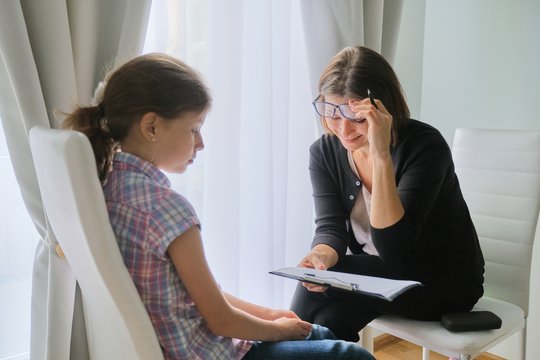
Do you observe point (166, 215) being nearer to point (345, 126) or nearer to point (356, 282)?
point (356, 282)

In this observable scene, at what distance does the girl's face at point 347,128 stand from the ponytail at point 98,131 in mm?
613

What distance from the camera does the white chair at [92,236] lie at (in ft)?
2.21

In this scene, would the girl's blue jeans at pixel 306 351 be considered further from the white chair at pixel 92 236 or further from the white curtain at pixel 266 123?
the white curtain at pixel 266 123

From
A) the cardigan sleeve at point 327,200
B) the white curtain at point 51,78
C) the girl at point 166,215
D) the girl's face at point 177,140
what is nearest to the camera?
the girl at point 166,215

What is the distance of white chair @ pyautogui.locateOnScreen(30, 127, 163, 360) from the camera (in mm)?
673

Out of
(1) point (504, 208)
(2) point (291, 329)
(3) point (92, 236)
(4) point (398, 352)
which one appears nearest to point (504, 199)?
(1) point (504, 208)

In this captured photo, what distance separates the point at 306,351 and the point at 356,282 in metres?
0.23

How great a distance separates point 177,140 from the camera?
0.95m

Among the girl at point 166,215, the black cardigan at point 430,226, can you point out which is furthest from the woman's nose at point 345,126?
the girl at point 166,215

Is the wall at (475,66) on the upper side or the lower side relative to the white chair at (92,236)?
upper

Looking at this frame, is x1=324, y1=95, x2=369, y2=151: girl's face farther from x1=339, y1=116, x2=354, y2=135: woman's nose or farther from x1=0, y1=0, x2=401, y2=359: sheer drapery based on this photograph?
x1=0, y1=0, x2=401, y2=359: sheer drapery

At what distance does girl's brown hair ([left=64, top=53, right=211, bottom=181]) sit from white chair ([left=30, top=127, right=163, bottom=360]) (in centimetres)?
15

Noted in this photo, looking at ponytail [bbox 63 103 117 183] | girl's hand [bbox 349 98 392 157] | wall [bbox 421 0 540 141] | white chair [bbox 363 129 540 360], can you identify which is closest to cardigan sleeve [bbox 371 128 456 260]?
girl's hand [bbox 349 98 392 157]

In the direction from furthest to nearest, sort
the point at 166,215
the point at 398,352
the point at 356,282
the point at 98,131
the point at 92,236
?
the point at 398,352, the point at 356,282, the point at 98,131, the point at 166,215, the point at 92,236
